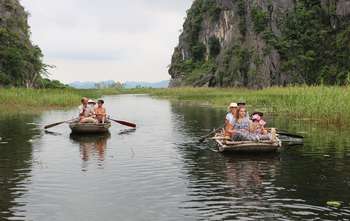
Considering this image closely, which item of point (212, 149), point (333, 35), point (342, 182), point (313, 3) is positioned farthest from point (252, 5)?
point (342, 182)

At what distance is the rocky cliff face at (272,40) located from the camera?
213 feet

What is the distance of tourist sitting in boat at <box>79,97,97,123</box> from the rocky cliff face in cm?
4195

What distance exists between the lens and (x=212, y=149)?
58.6ft

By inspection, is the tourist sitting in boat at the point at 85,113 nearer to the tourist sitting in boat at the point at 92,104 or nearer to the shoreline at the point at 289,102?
the tourist sitting in boat at the point at 92,104

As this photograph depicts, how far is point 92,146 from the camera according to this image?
19.1 m

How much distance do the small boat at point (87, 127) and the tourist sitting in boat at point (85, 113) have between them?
0.89 feet

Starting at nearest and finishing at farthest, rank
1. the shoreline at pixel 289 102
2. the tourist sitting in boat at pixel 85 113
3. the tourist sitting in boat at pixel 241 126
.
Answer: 1. the tourist sitting in boat at pixel 241 126
2. the tourist sitting in boat at pixel 85 113
3. the shoreline at pixel 289 102

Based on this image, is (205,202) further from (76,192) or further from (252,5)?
(252,5)

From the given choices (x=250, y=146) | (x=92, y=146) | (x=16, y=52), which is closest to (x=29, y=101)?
(x=16, y=52)

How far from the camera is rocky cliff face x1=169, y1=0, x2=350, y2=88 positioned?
64.9 m

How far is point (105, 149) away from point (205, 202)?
846 cm

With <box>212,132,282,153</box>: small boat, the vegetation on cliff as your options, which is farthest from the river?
the vegetation on cliff

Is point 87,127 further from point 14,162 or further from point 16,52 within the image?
point 16,52

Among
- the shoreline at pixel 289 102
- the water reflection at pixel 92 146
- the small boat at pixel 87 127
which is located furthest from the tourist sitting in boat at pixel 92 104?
the shoreline at pixel 289 102
